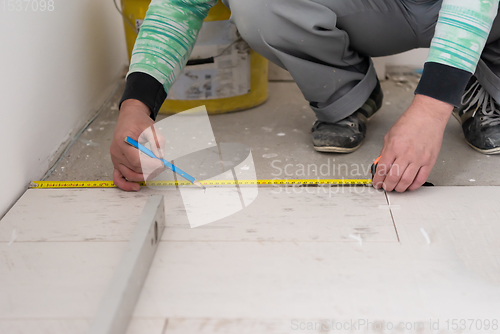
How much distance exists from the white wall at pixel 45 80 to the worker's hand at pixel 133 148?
0.26 m

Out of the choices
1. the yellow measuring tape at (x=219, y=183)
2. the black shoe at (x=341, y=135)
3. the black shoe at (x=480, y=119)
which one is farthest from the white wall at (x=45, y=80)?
the black shoe at (x=480, y=119)

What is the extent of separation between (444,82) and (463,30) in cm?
12

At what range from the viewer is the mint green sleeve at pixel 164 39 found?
1169mm

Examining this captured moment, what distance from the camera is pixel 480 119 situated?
1365 mm

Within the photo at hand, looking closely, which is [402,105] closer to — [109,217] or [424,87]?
[424,87]

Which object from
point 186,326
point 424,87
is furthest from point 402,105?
point 186,326

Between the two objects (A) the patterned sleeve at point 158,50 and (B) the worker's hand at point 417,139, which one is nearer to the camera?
(B) the worker's hand at point 417,139

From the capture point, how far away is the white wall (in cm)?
108

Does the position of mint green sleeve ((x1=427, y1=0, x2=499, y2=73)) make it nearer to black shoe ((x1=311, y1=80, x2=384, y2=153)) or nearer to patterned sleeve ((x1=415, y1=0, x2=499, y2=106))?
patterned sleeve ((x1=415, y1=0, x2=499, y2=106))

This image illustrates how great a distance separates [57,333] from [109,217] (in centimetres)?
35

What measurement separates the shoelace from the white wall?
1342 millimetres

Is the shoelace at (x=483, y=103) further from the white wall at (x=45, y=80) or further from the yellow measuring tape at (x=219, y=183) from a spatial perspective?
the white wall at (x=45, y=80)

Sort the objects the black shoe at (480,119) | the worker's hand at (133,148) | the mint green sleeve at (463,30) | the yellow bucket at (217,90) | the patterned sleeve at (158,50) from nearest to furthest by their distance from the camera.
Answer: the mint green sleeve at (463,30) → the worker's hand at (133,148) → the patterned sleeve at (158,50) → the black shoe at (480,119) → the yellow bucket at (217,90)

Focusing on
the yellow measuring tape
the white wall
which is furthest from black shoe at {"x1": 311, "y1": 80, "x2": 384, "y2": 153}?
the white wall
